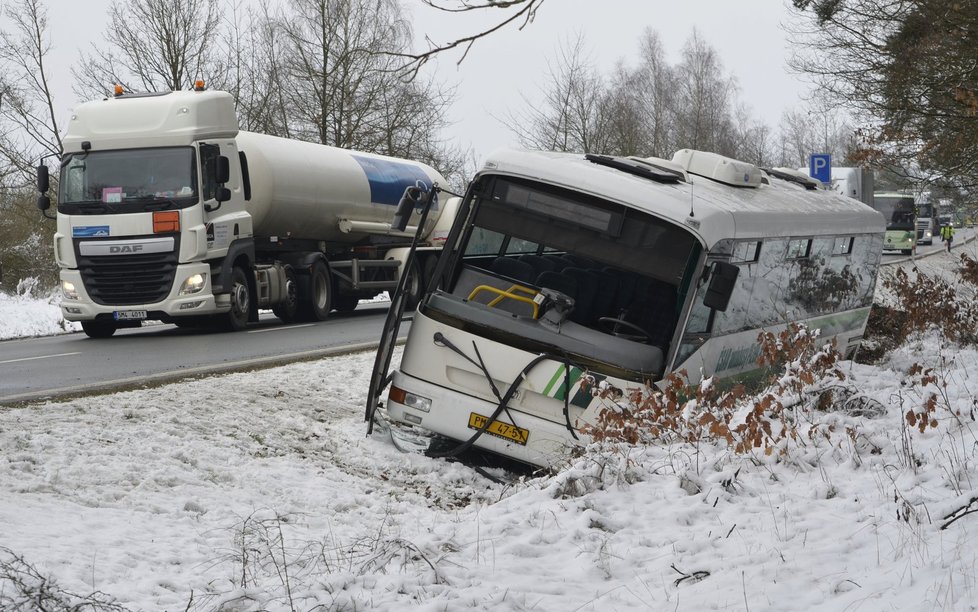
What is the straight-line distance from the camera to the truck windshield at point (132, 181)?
17.5 metres

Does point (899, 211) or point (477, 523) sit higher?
point (477, 523)

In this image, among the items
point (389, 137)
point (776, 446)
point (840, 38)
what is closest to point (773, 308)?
point (776, 446)

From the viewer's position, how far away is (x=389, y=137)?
1421 inches

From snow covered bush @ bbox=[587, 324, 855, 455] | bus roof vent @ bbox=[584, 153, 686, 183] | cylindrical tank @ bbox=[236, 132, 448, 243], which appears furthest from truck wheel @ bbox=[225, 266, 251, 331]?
snow covered bush @ bbox=[587, 324, 855, 455]

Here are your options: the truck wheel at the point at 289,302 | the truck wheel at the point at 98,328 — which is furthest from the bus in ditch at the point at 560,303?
the truck wheel at the point at 289,302

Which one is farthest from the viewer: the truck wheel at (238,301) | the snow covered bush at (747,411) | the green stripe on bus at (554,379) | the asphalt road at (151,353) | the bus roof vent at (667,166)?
the truck wheel at (238,301)

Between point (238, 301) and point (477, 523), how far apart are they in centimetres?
1336

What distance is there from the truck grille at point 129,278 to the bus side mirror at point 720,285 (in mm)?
11255

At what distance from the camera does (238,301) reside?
61.7 feet

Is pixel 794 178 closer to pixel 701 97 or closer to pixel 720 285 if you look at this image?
pixel 720 285

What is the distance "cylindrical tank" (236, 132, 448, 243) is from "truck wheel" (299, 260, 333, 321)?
72 cm

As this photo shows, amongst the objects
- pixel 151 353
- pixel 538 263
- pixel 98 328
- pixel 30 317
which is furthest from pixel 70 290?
pixel 538 263

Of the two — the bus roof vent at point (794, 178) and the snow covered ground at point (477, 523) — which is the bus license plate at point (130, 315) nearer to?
the snow covered ground at point (477, 523)

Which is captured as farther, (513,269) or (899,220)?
(899,220)
